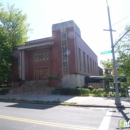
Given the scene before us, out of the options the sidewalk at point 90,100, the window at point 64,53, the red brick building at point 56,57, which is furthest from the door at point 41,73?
the sidewalk at point 90,100

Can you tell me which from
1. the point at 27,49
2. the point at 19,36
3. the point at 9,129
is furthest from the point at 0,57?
the point at 9,129

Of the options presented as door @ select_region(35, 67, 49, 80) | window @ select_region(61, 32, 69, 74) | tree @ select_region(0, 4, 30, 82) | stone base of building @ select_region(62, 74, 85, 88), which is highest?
tree @ select_region(0, 4, 30, 82)

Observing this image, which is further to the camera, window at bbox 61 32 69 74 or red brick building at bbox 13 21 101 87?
window at bbox 61 32 69 74

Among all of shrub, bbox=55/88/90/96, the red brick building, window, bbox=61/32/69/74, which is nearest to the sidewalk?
shrub, bbox=55/88/90/96

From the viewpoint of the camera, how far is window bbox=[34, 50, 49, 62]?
96.1 ft

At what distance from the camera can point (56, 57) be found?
27.4 m

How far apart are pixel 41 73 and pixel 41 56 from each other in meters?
3.07

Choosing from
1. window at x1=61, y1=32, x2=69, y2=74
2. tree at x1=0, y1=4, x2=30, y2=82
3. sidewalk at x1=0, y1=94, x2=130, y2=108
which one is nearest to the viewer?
sidewalk at x1=0, y1=94, x2=130, y2=108

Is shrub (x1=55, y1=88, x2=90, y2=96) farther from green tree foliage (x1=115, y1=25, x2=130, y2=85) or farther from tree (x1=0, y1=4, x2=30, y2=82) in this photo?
tree (x1=0, y1=4, x2=30, y2=82)

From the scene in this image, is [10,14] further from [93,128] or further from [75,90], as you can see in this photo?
[93,128]

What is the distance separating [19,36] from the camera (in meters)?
37.2

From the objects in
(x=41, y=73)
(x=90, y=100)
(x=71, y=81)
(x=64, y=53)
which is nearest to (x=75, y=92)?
(x=71, y=81)

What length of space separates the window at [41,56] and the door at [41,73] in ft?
5.94

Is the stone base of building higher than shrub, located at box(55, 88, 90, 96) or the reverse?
higher
